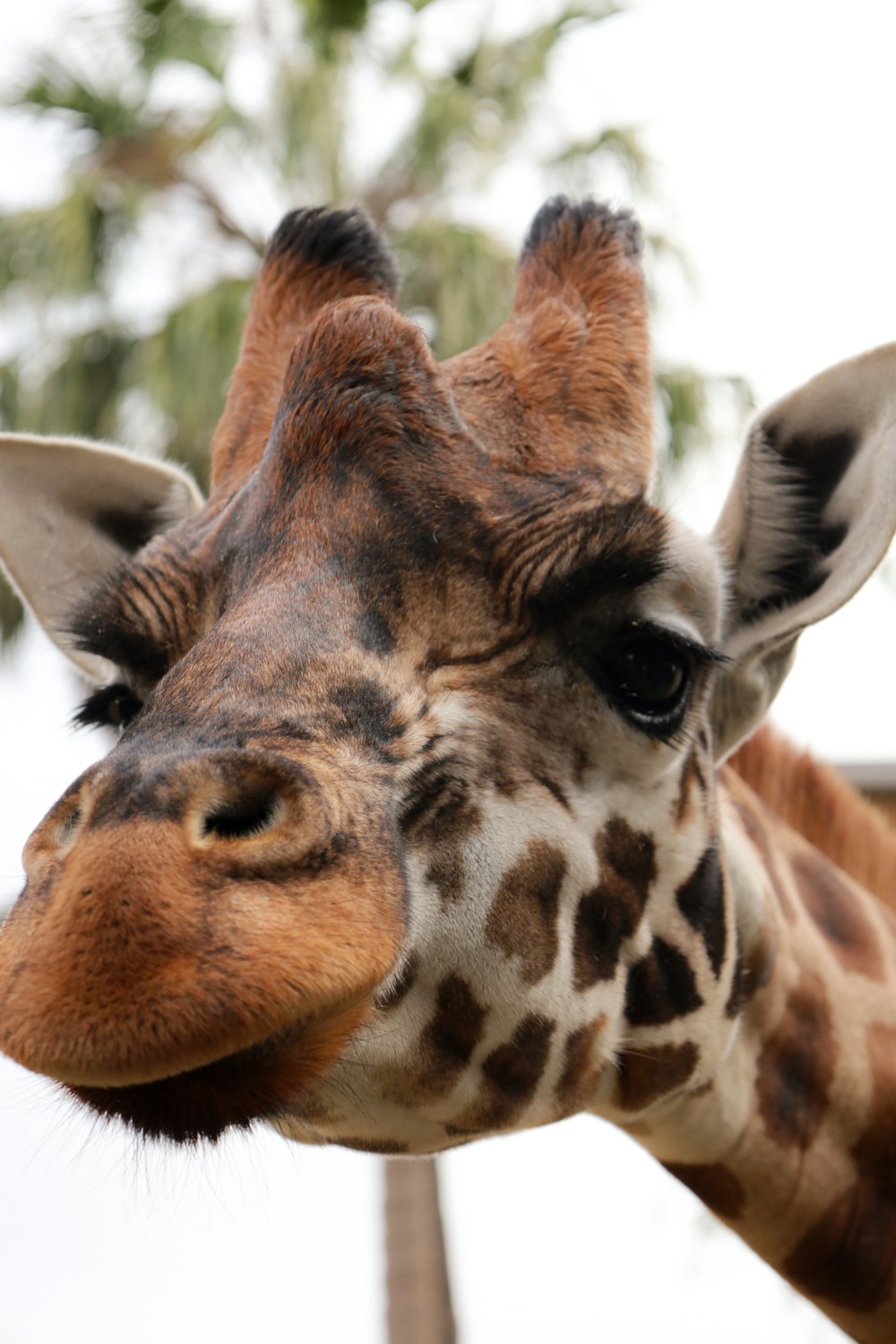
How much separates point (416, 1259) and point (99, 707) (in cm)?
1134

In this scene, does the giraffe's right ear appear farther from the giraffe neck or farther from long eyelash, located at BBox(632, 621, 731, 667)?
the giraffe neck

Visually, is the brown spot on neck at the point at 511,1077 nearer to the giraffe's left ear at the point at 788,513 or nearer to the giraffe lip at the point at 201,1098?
the giraffe lip at the point at 201,1098

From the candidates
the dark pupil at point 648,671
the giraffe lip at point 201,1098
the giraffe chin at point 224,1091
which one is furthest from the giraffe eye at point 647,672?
the giraffe lip at point 201,1098

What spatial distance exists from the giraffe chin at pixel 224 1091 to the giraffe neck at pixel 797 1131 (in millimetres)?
1322

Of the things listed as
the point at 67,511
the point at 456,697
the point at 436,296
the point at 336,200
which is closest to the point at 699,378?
the point at 436,296

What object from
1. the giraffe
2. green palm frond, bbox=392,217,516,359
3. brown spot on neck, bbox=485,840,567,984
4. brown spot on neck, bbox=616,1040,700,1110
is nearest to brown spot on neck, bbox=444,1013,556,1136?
the giraffe

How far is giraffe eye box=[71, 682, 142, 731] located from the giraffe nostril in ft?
2.78

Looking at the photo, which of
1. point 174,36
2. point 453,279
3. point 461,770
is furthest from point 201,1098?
point 174,36

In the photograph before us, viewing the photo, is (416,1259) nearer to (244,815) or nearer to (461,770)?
(461,770)

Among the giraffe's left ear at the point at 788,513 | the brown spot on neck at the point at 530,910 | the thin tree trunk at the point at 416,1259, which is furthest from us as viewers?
the thin tree trunk at the point at 416,1259

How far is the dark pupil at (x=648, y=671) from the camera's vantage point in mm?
2455

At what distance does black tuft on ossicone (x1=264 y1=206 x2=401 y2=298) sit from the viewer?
313cm

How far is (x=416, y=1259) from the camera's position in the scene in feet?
41.5

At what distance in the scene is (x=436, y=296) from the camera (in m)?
13.6
